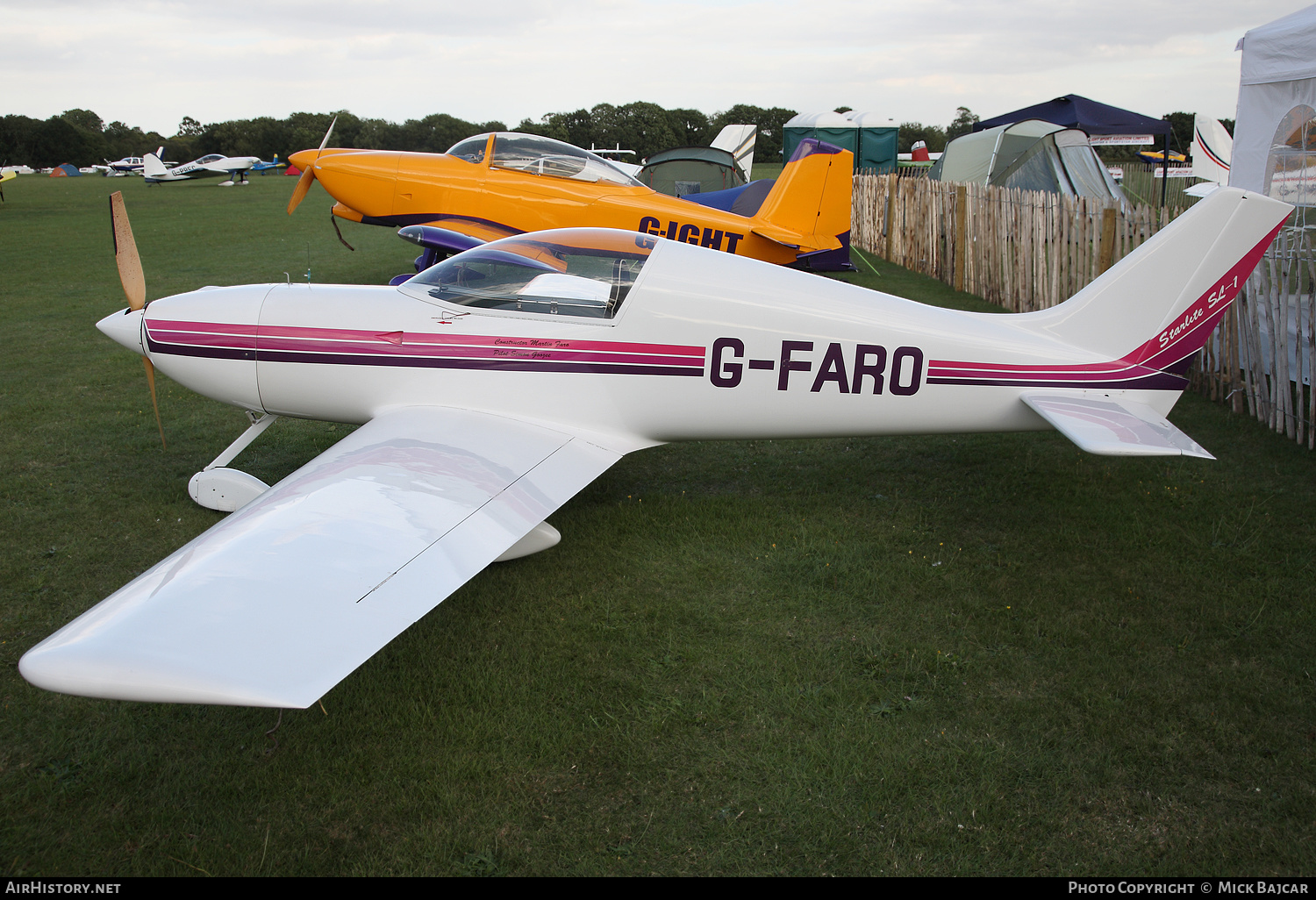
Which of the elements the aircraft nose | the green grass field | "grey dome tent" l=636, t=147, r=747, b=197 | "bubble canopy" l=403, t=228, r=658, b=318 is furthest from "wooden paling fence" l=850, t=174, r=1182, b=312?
the aircraft nose

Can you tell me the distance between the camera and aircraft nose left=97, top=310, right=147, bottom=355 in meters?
5.08

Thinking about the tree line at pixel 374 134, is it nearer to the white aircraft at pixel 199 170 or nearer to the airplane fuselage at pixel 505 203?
the white aircraft at pixel 199 170

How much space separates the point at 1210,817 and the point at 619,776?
212 cm

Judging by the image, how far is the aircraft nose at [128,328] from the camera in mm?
5082

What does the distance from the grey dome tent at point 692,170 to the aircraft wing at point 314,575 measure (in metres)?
19.9

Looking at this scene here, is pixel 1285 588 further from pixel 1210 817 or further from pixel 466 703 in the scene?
pixel 466 703

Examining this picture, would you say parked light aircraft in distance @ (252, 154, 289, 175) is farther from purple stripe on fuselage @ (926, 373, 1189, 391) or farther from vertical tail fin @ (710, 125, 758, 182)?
purple stripe on fuselage @ (926, 373, 1189, 391)

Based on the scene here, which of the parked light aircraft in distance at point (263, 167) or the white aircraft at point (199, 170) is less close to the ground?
the parked light aircraft in distance at point (263, 167)

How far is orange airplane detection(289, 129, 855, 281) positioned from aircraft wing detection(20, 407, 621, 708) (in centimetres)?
725

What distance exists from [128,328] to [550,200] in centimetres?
715

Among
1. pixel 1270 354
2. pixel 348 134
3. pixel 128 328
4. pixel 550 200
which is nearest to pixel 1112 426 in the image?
pixel 1270 354

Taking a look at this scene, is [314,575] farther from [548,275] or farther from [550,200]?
[550,200]

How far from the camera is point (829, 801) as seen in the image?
2908 mm

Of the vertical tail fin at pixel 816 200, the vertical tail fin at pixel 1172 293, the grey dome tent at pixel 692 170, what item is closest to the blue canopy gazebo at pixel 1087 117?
the grey dome tent at pixel 692 170
